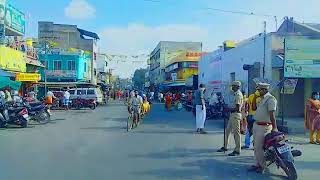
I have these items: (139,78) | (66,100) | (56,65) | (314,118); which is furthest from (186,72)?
(139,78)

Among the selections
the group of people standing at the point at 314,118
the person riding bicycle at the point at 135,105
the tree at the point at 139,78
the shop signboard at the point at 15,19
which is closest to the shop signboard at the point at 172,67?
the shop signboard at the point at 15,19

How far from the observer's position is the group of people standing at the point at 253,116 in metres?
8.54

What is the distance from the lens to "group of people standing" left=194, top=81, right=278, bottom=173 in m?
8.54

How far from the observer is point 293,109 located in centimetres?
2175

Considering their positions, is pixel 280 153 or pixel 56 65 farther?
pixel 56 65

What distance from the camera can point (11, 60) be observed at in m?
30.8

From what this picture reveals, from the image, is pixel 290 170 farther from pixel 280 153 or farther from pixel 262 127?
pixel 262 127

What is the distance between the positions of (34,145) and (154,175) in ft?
17.6

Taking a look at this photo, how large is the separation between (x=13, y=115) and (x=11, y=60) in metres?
13.8

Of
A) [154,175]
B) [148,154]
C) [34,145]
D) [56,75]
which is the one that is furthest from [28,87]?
[154,175]

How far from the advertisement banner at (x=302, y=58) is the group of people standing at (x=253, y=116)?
4.33 meters

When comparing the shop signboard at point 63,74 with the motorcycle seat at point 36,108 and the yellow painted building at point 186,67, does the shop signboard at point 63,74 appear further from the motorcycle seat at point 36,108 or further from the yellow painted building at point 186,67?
the motorcycle seat at point 36,108

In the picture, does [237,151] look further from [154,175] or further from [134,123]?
[134,123]

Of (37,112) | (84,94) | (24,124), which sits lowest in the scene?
(24,124)
